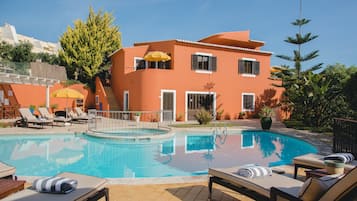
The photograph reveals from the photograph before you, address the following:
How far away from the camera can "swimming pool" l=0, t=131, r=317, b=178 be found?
271 inches

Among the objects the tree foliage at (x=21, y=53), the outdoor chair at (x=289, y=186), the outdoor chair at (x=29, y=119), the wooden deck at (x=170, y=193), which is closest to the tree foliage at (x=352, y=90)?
the wooden deck at (x=170, y=193)

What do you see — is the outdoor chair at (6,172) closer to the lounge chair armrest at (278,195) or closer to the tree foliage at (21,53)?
the lounge chair armrest at (278,195)

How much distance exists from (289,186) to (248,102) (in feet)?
60.3

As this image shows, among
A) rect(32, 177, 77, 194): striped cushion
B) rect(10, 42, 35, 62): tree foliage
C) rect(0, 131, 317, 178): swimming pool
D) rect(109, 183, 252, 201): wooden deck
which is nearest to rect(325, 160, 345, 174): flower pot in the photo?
rect(109, 183, 252, 201): wooden deck

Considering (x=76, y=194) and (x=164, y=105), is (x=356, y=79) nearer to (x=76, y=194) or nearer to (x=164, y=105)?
(x=164, y=105)

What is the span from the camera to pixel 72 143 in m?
10.3

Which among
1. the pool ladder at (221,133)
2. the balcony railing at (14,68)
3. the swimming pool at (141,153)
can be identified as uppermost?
the balcony railing at (14,68)

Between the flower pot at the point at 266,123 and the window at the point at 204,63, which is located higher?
the window at the point at 204,63

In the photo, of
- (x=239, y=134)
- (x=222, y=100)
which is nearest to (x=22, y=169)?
(x=239, y=134)

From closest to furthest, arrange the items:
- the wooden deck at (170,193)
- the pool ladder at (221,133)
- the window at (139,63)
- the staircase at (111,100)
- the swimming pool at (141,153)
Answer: the wooden deck at (170,193) < the swimming pool at (141,153) < the pool ladder at (221,133) < the window at (139,63) < the staircase at (111,100)

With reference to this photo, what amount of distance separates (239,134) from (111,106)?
11.2m

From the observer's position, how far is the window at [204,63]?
1855 cm

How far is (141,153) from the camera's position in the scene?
8.99 m

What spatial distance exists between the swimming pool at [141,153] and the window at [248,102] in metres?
7.95
